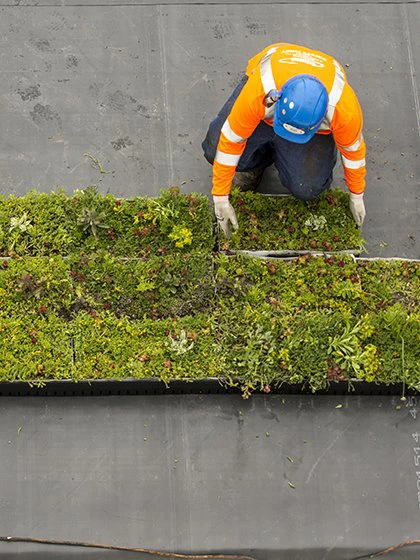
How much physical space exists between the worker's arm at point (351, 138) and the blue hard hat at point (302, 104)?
156mm

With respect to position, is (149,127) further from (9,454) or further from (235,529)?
(235,529)

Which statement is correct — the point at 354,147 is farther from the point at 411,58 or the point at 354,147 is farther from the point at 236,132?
the point at 411,58

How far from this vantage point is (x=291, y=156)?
5145mm

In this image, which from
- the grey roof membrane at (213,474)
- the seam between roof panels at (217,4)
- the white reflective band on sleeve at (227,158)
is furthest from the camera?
the seam between roof panels at (217,4)

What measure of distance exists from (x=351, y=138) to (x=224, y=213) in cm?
99

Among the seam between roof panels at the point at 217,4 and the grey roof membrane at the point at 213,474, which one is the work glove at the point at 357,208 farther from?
the seam between roof panels at the point at 217,4

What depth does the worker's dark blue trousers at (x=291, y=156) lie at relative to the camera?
16.8 ft

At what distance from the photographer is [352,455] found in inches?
207

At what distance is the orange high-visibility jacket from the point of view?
184 inches

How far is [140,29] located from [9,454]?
3.41 m

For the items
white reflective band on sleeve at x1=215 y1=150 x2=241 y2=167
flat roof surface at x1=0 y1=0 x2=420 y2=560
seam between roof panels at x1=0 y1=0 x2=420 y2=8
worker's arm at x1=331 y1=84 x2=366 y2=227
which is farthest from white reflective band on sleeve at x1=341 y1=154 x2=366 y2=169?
seam between roof panels at x1=0 y1=0 x2=420 y2=8

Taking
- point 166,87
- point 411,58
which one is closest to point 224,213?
point 166,87

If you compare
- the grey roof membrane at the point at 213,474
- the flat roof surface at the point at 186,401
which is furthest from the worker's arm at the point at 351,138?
the grey roof membrane at the point at 213,474

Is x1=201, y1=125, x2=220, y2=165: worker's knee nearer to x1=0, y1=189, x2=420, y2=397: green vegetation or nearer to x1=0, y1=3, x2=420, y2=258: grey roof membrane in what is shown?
x1=0, y1=3, x2=420, y2=258: grey roof membrane
